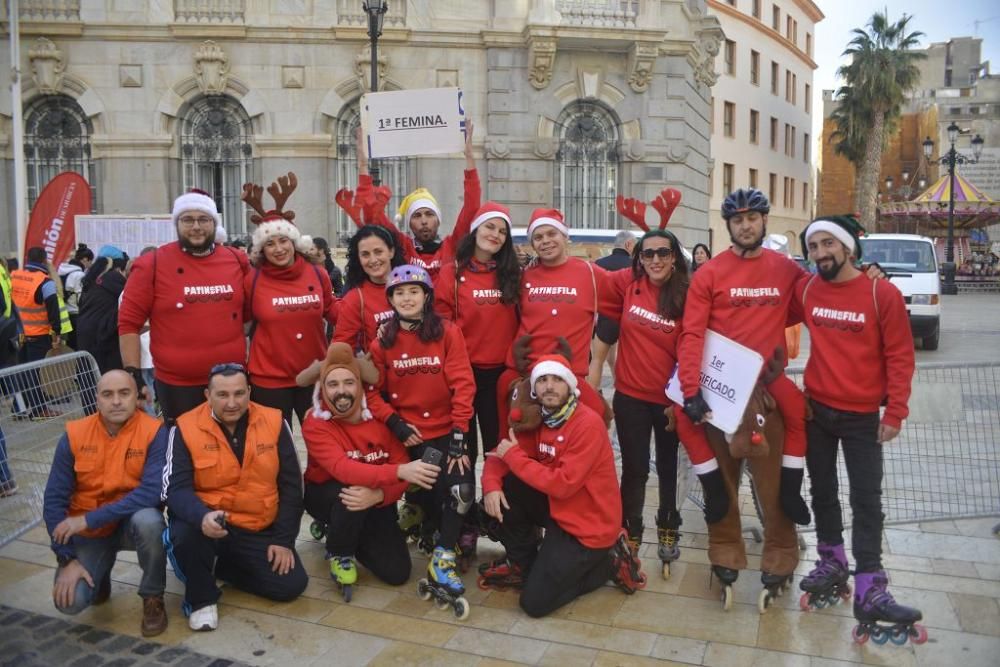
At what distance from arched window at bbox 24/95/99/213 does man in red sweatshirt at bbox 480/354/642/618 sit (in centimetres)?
1609

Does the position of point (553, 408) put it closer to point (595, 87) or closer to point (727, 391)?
point (727, 391)

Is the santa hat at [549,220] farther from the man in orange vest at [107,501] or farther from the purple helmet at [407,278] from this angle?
the man in orange vest at [107,501]

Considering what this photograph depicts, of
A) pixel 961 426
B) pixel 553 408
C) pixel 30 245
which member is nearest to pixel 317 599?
pixel 553 408

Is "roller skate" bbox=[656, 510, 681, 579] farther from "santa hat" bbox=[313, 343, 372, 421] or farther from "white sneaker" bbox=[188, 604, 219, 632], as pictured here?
"white sneaker" bbox=[188, 604, 219, 632]

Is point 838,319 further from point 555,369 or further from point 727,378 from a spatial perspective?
point 555,369

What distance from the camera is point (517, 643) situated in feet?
13.4

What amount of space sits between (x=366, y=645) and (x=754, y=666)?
1.82 m

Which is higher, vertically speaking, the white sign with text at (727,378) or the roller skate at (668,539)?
the white sign with text at (727,378)

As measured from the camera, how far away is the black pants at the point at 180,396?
16.7 ft

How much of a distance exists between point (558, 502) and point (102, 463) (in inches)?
95.5

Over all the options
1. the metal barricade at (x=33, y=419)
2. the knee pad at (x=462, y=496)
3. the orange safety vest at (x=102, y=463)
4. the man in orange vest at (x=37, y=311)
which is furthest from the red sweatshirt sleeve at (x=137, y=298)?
the man in orange vest at (x=37, y=311)

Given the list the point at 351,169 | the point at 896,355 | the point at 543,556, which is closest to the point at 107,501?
the point at 543,556

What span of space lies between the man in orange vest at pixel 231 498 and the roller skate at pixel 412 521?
0.91 m

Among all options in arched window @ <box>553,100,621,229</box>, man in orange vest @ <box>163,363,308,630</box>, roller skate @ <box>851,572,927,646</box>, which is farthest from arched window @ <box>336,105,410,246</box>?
roller skate @ <box>851,572,927,646</box>
